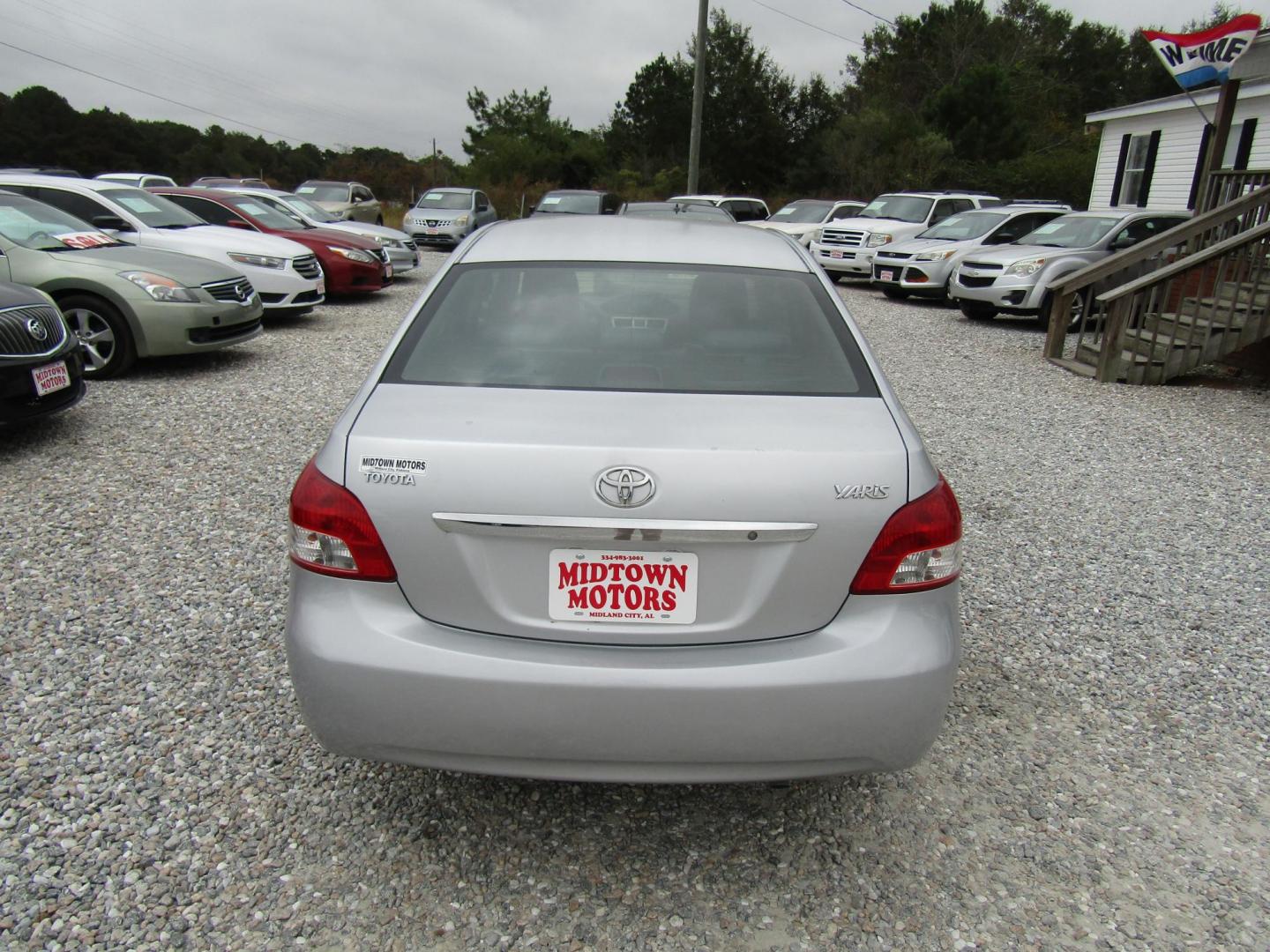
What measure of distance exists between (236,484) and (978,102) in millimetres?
39388

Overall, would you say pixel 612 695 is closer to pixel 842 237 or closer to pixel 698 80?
pixel 842 237

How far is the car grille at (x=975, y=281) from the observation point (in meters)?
13.3

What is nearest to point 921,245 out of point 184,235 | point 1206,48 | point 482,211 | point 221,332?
point 1206,48

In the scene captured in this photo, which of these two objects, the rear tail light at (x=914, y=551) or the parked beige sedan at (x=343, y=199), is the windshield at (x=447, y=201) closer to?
the parked beige sedan at (x=343, y=199)

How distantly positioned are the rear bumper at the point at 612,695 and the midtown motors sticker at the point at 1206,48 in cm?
1232

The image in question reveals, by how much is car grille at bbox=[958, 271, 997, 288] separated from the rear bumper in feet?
40.2

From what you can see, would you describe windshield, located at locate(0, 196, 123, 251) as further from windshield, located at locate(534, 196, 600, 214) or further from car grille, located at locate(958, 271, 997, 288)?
windshield, located at locate(534, 196, 600, 214)

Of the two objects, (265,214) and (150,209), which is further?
→ (265,214)

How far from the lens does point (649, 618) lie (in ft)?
7.13

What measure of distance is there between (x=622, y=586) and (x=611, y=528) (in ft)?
0.51

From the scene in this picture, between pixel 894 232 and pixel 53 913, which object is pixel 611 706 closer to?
pixel 53 913

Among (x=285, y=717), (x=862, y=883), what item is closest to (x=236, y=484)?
(x=285, y=717)

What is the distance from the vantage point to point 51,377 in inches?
231

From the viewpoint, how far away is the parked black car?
18.2 feet
